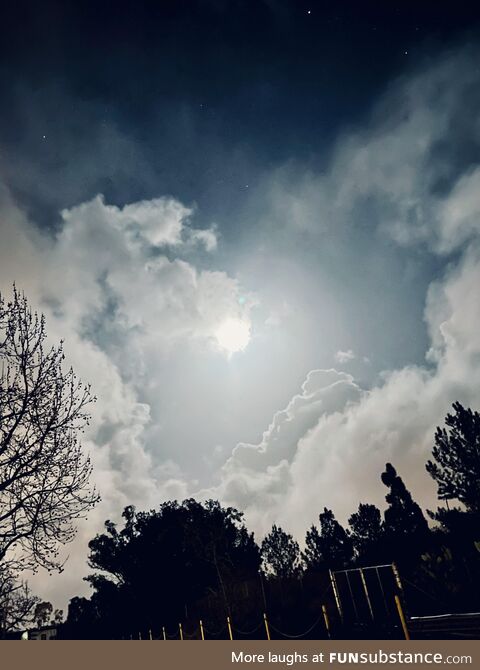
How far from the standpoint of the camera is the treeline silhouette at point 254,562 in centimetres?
1835

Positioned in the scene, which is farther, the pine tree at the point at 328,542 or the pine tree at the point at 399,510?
the pine tree at the point at 328,542

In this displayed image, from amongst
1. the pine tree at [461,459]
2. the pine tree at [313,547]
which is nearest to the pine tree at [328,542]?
the pine tree at [313,547]

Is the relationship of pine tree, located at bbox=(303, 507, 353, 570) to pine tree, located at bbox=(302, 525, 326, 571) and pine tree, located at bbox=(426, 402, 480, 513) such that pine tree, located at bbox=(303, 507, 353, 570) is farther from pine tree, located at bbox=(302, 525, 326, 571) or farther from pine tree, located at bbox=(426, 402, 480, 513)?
pine tree, located at bbox=(426, 402, 480, 513)

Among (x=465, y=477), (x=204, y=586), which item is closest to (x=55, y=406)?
(x=465, y=477)

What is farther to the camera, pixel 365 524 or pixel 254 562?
pixel 365 524

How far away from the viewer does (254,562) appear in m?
44.0

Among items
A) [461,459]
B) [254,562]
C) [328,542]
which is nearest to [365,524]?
[328,542]

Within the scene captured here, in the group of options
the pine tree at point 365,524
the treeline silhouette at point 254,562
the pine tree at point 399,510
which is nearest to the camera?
the treeline silhouette at point 254,562

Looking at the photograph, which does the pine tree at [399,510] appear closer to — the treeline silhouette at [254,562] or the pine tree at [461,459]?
the treeline silhouette at [254,562]

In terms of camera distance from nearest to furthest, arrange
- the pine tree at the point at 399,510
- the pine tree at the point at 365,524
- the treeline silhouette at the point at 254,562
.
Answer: the treeline silhouette at the point at 254,562 < the pine tree at the point at 399,510 < the pine tree at the point at 365,524

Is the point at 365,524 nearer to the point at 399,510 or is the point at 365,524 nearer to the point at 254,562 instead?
the point at 399,510

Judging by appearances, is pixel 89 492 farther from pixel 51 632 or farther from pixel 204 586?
pixel 51 632

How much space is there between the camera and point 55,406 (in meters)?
11.1
